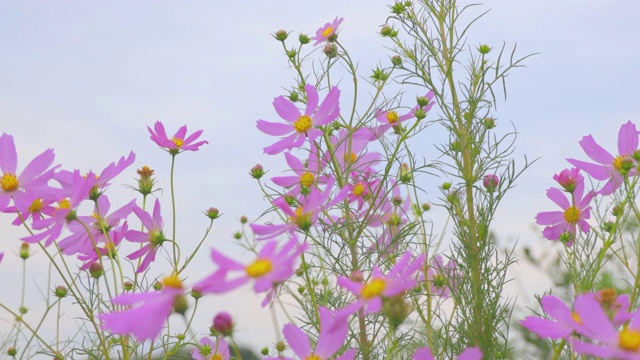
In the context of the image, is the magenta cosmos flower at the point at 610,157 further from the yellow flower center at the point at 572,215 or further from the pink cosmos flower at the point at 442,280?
the pink cosmos flower at the point at 442,280

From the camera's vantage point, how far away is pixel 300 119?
147 cm

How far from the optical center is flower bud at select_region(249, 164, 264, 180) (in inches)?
68.1

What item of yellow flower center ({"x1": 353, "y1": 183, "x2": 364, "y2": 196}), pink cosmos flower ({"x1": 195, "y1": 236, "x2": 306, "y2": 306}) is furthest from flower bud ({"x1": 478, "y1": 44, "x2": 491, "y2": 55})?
pink cosmos flower ({"x1": 195, "y1": 236, "x2": 306, "y2": 306})

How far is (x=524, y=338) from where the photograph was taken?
3295 millimetres

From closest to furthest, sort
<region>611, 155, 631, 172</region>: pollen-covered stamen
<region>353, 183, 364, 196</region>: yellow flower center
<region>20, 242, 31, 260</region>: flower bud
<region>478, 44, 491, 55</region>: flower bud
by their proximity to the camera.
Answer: <region>611, 155, 631, 172</region>: pollen-covered stamen, <region>353, 183, 364, 196</region>: yellow flower center, <region>478, 44, 491, 55</region>: flower bud, <region>20, 242, 31, 260</region>: flower bud

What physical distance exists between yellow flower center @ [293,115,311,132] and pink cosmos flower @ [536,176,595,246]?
59cm

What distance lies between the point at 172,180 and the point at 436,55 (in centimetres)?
70

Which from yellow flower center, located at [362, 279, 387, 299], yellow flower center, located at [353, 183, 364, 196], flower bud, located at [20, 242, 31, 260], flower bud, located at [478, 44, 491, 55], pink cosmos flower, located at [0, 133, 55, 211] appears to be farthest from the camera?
flower bud, located at [20, 242, 31, 260]

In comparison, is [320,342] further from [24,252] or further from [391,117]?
[24,252]

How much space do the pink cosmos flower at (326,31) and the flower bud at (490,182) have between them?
483mm

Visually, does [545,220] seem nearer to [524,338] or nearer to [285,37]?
[285,37]

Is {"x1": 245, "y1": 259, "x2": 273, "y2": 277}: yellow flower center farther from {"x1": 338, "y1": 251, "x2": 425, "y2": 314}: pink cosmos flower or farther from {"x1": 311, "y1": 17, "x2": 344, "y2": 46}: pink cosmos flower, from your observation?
{"x1": 311, "y1": 17, "x2": 344, "y2": 46}: pink cosmos flower

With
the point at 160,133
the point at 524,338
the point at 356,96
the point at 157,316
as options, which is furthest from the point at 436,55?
the point at 524,338

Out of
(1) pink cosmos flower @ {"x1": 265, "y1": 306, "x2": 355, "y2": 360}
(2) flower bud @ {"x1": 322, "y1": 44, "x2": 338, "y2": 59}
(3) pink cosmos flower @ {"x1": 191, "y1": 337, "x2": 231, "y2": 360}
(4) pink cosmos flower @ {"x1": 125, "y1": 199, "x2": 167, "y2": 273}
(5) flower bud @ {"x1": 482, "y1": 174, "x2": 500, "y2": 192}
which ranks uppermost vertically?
(2) flower bud @ {"x1": 322, "y1": 44, "x2": 338, "y2": 59}
